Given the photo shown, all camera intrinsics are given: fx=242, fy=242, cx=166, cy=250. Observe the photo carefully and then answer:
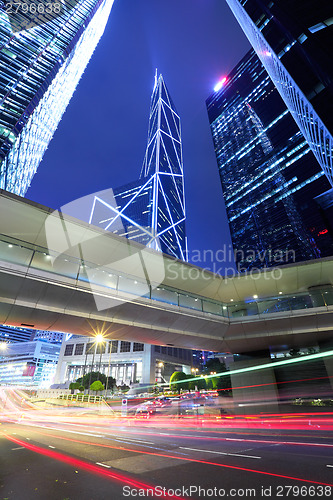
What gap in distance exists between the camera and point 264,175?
125688mm

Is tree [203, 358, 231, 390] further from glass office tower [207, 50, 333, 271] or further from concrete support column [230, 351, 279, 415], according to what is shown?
glass office tower [207, 50, 333, 271]

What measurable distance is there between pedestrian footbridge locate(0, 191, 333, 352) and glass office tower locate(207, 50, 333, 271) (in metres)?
78.9

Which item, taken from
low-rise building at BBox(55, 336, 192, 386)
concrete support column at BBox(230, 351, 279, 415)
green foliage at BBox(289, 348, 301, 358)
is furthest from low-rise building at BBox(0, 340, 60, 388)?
green foliage at BBox(289, 348, 301, 358)

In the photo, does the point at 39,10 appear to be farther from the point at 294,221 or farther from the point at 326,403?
the point at 294,221

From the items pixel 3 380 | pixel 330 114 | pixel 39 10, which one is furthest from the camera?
pixel 3 380

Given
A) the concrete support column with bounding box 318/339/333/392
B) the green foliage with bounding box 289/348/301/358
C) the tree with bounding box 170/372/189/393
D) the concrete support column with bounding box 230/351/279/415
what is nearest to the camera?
the concrete support column with bounding box 318/339/333/392

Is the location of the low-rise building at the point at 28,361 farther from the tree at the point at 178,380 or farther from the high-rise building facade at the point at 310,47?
the high-rise building facade at the point at 310,47

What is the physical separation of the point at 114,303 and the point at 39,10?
99221mm

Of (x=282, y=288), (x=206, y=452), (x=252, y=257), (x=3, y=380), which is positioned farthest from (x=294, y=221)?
(x=3, y=380)

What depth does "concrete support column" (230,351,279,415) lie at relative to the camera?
794 inches

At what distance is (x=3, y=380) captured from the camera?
503 feet

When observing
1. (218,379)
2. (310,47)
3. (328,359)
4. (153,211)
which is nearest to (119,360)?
(218,379)

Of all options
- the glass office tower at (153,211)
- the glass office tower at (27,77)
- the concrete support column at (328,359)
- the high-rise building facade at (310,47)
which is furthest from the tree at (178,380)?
the glass office tower at (153,211)

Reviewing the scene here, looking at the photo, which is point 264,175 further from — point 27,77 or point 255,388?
point 255,388
